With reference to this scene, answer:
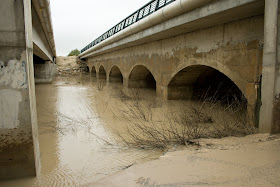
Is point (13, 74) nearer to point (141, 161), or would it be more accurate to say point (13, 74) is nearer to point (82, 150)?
point (82, 150)

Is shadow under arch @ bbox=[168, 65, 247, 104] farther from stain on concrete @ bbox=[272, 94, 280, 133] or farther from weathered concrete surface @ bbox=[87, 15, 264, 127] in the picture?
stain on concrete @ bbox=[272, 94, 280, 133]

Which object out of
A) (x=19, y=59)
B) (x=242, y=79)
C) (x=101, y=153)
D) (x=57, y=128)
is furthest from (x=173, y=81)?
(x=19, y=59)

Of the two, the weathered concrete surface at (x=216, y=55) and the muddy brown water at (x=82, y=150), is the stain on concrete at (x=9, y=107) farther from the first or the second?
the weathered concrete surface at (x=216, y=55)

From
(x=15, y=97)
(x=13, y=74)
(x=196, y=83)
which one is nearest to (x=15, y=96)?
(x=15, y=97)

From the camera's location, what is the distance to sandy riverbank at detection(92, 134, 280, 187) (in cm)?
183

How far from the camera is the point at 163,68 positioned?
8.20 metres

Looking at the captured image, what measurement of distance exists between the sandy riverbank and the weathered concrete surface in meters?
2.04

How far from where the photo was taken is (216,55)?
5.48 meters

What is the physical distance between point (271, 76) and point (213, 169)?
2040mm

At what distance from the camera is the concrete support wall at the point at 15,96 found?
2518mm

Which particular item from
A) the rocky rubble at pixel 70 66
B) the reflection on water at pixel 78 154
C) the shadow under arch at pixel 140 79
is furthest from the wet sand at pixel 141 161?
the rocky rubble at pixel 70 66

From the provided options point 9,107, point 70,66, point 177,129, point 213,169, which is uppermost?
point 70,66

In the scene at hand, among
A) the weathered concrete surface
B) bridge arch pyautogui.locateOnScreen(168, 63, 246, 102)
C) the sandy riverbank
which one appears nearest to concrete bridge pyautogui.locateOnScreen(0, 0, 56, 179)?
the sandy riverbank

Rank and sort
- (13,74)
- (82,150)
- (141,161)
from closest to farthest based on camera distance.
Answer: (13,74) < (141,161) < (82,150)
